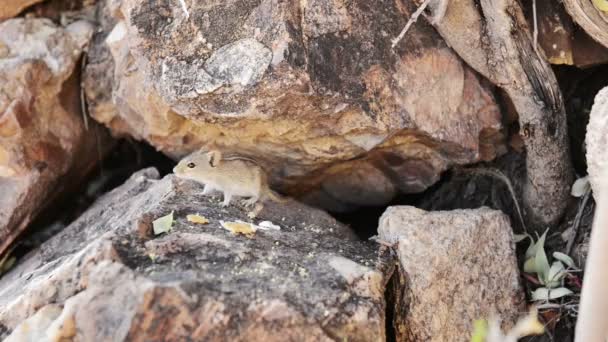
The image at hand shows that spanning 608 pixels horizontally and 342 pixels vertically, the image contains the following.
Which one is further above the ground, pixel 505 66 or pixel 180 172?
pixel 505 66

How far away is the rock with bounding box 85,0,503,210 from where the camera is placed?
3668 mm

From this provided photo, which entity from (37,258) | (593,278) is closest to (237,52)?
(37,258)

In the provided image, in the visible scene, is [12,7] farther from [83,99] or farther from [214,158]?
[214,158]

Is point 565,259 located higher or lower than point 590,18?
lower

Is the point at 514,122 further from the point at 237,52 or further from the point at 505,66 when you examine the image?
the point at 237,52

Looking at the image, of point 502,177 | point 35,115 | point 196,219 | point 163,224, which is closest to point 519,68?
point 502,177

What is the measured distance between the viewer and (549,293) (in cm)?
387

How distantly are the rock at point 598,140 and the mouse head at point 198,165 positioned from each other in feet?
6.24

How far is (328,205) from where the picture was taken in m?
4.90

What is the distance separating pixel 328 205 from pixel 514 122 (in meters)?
1.31

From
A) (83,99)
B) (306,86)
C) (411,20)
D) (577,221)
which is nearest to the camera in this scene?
(306,86)

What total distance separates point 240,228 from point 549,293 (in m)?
1.68

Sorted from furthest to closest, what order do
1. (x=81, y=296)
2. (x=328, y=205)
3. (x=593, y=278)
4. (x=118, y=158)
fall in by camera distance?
(x=118, y=158), (x=328, y=205), (x=81, y=296), (x=593, y=278)

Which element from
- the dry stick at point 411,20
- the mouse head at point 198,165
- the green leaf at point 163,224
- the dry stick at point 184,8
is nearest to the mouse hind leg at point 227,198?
the mouse head at point 198,165
